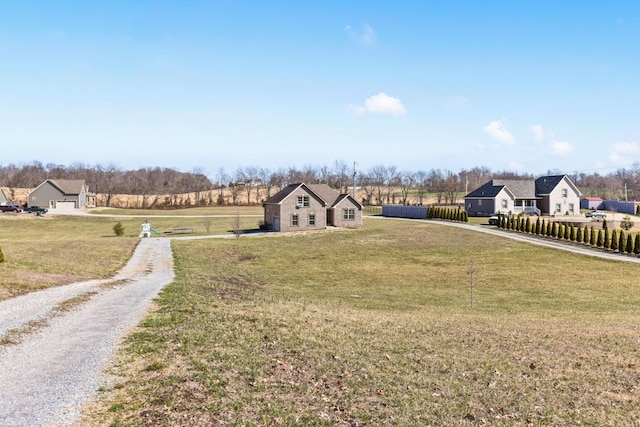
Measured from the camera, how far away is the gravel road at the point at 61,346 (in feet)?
26.8

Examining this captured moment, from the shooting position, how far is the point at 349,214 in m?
63.6

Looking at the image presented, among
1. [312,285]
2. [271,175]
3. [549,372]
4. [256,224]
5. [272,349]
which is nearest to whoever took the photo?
[549,372]

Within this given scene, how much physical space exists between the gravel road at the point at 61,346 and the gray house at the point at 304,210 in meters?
35.4

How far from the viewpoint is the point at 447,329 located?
15086 millimetres

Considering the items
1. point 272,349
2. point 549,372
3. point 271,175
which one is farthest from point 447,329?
point 271,175

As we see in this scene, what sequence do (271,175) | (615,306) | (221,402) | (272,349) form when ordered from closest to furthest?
(221,402), (272,349), (615,306), (271,175)

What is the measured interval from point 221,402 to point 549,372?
757 cm

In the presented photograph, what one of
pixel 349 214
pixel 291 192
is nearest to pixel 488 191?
pixel 349 214

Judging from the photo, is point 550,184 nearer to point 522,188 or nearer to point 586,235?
point 522,188

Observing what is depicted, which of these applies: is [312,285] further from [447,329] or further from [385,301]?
[447,329]

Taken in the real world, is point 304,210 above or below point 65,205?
below

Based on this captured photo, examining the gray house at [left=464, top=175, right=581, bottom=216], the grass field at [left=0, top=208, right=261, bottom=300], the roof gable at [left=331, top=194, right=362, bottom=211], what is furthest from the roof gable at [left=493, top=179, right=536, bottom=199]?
the grass field at [left=0, top=208, right=261, bottom=300]

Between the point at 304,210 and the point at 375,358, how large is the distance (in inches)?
1854

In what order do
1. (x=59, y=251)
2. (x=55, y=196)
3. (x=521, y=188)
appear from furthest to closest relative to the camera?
(x=55, y=196), (x=521, y=188), (x=59, y=251)
